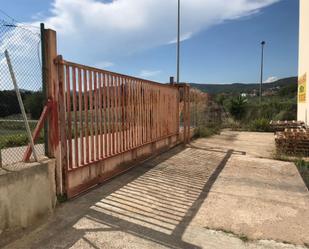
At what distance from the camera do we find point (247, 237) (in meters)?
3.63

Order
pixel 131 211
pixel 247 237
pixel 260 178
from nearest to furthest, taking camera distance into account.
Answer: pixel 247 237 → pixel 131 211 → pixel 260 178

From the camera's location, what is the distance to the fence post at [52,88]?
14.3 ft

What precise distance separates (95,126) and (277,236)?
3.35 metres

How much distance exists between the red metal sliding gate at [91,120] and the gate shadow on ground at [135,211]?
377 mm

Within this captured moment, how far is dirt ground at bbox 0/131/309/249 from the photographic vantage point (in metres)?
3.48

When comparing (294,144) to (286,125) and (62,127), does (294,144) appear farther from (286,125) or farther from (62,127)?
(62,127)

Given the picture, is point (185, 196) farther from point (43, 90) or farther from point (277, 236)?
point (43, 90)

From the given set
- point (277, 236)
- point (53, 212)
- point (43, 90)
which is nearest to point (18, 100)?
point (43, 90)

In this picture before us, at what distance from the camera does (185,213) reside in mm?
4348

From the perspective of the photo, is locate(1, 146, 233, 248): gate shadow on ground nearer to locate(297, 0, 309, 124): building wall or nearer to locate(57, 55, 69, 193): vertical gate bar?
locate(57, 55, 69, 193): vertical gate bar

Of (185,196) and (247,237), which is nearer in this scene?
(247,237)

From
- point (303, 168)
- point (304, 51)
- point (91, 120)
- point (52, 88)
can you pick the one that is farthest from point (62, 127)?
point (304, 51)

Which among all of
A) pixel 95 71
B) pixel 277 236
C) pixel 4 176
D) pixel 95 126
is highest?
pixel 95 71

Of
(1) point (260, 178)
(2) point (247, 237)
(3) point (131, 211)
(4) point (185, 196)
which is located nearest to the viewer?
(2) point (247, 237)
